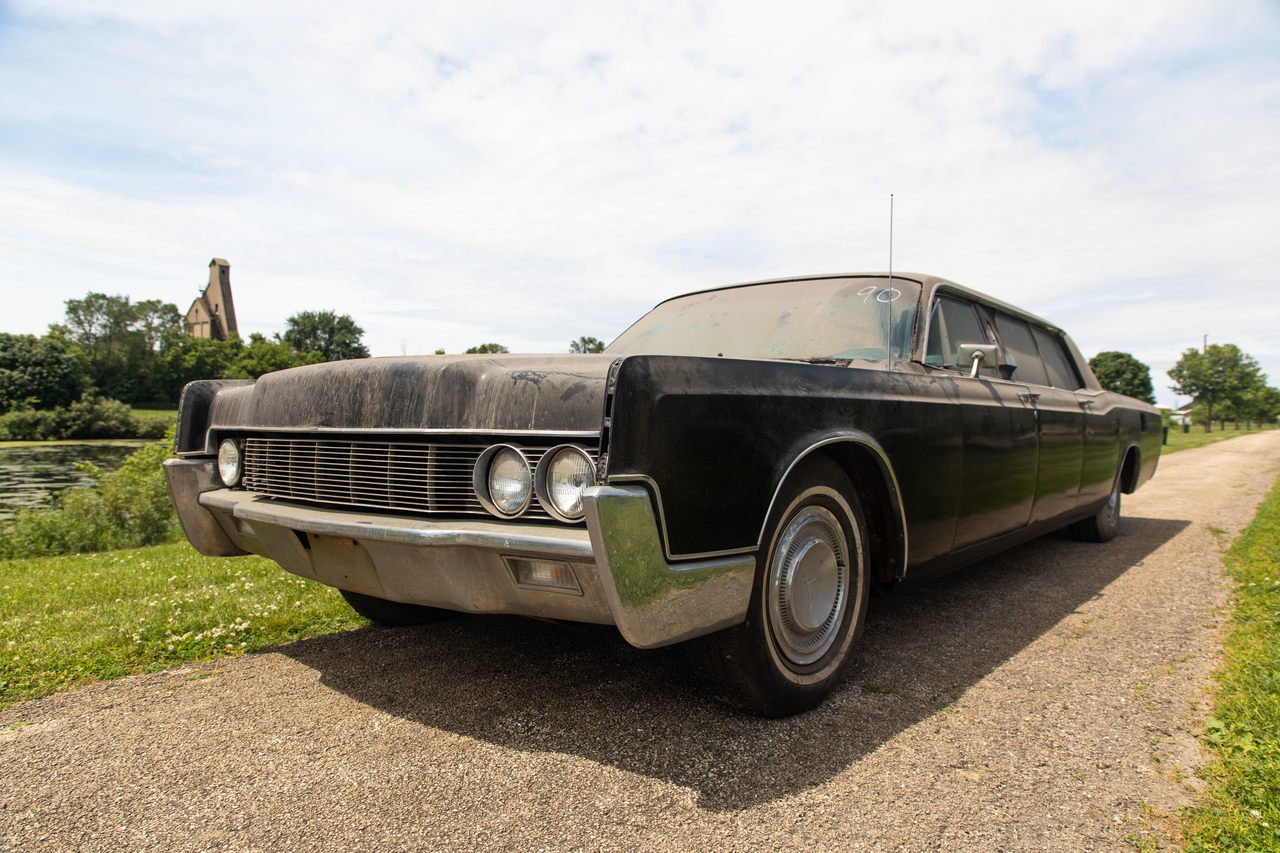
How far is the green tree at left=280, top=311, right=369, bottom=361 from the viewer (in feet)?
243

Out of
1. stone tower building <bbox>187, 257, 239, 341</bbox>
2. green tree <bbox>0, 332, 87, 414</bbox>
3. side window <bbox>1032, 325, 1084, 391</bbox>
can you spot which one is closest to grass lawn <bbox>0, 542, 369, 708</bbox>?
side window <bbox>1032, 325, 1084, 391</bbox>

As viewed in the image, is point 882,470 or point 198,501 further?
point 198,501

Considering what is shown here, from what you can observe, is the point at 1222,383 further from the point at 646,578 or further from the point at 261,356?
the point at 261,356

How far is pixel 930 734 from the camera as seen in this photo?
8.07 feet

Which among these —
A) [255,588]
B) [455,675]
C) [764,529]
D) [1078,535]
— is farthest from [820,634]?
[1078,535]

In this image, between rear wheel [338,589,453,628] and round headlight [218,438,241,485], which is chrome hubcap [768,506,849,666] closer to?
rear wheel [338,589,453,628]

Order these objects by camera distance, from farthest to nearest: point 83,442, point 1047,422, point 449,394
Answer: point 83,442 < point 1047,422 < point 449,394

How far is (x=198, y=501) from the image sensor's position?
315 cm

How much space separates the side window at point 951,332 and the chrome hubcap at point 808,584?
1.16 m

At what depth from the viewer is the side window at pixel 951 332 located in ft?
11.8

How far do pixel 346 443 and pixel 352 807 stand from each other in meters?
1.09

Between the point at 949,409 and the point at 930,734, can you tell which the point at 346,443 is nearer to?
the point at 930,734

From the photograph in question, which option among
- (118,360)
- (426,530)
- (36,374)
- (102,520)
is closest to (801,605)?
(426,530)

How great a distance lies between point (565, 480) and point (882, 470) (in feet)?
4.21
